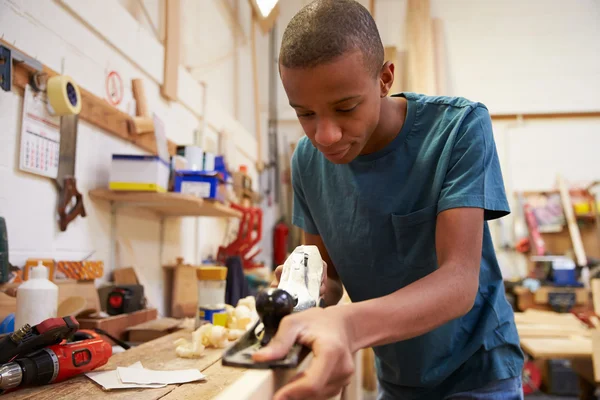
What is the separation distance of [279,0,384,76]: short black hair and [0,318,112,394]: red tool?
78 centimetres

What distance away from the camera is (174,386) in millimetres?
989

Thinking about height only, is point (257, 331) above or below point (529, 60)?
below

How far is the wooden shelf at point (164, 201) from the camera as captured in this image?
6.46ft

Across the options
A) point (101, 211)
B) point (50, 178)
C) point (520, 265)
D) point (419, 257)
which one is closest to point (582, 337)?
point (520, 265)

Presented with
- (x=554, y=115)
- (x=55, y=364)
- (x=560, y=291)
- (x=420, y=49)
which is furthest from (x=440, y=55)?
(x=55, y=364)

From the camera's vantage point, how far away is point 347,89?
0.81 metres

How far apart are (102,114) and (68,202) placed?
1.43 ft

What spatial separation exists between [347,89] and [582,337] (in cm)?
328

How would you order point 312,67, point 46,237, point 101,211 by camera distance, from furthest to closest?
point 101,211 < point 46,237 < point 312,67

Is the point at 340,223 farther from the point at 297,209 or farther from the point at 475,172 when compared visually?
the point at 475,172

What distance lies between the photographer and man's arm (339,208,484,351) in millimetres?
631

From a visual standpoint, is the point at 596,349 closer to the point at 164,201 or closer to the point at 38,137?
the point at 164,201

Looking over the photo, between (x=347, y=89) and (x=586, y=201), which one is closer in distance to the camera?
(x=347, y=89)

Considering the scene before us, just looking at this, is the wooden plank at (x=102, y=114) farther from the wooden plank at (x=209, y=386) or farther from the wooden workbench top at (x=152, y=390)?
the wooden plank at (x=209, y=386)
